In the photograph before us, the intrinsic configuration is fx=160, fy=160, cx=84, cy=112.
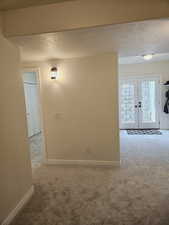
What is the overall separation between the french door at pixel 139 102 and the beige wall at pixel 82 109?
3.21 metres

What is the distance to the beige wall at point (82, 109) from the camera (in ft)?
9.96

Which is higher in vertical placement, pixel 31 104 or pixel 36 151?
pixel 31 104

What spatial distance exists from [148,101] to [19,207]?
532 cm

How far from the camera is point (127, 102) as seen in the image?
20.0 ft

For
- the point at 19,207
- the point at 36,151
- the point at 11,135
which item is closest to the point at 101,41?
the point at 11,135

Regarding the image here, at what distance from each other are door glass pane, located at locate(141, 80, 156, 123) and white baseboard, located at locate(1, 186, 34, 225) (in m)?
4.88

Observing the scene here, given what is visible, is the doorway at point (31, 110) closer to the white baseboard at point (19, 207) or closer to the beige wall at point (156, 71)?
the white baseboard at point (19, 207)

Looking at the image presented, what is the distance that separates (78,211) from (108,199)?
452mm

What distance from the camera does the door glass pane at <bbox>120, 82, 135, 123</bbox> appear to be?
6.05 m

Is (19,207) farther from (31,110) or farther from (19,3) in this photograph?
(31,110)

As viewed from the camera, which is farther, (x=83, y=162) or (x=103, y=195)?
(x=83, y=162)

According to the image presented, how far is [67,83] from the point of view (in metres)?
3.20

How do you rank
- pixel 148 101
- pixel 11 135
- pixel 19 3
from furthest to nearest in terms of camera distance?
1. pixel 148 101
2. pixel 11 135
3. pixel 19 3

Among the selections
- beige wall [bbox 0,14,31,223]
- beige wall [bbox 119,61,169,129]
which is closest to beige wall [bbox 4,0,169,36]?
beige wall [bbox 0,14,31,223]
